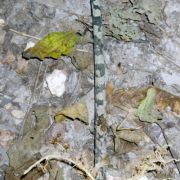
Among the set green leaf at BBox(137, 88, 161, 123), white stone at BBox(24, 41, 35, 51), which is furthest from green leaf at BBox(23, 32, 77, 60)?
green leaf at BBox(137, 88, 161, 123)

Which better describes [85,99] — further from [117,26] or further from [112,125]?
[117,26]

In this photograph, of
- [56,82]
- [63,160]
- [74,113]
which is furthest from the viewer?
[56,82]

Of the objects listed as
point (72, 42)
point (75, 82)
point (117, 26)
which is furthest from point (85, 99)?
point (117, 26)

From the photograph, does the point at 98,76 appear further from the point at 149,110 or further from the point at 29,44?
the point at 29,44

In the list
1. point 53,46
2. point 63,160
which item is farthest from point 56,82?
point 63,160

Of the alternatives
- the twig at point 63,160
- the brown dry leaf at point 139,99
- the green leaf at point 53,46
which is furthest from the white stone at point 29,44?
the twig at point 63,160
